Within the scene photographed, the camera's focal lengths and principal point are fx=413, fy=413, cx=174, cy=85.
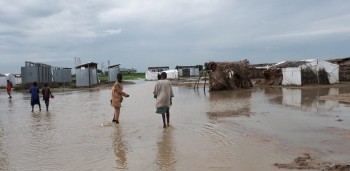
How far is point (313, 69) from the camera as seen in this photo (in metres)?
32.5

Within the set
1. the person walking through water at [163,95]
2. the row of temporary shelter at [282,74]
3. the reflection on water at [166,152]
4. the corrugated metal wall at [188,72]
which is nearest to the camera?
the reflection on water at [166,152]

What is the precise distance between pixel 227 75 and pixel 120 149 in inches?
892

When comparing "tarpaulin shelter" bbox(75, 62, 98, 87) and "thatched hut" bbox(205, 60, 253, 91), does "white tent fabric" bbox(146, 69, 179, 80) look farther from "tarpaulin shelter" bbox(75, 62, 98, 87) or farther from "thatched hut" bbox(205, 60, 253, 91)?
"thatched hut" bbox(205, 60, 253, 91)

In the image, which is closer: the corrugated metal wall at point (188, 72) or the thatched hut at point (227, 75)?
the thatched hut at point (227, 75)

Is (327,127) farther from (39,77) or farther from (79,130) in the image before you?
(39,77)

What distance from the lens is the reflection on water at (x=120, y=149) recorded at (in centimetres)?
776

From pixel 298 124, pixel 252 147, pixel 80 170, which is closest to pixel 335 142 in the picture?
pixel 252 147

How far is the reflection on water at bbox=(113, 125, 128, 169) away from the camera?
776cm

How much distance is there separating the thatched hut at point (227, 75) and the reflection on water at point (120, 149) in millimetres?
19066

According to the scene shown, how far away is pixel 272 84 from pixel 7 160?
2966 cm

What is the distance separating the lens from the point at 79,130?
12383mm

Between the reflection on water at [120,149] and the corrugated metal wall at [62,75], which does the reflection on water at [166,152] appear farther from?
the corrugated metal wall at [62,75]

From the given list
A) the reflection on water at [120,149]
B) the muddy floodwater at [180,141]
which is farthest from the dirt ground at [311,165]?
the reflection on water at [120,149]

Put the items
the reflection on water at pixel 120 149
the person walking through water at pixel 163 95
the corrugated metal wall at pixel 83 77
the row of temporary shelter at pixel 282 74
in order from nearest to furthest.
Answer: the reflection on water at pixel 120 149
the person walking through water at pixel 163 95
the row of temporary shelter at pixel 282 74
the corrugated metal wall at pixel 83 77
